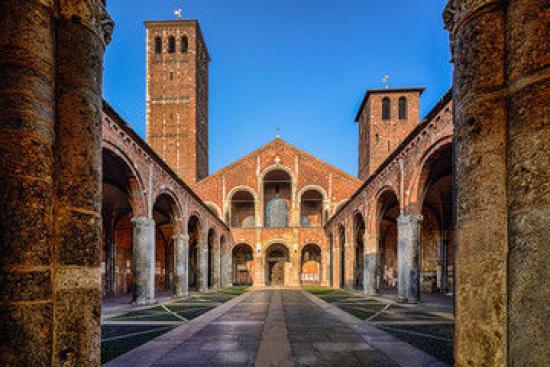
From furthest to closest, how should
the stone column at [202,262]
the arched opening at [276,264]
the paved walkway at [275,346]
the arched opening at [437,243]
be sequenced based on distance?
the arched opening at [276,264]
the stone column at [202,262]
the arched opening at [437,243]
the paved walkway at [275,346]

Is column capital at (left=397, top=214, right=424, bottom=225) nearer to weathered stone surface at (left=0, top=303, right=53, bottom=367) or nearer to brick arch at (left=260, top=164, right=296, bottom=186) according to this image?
weathered stone surface at (left=0, top=303, right=53, bottom=367)

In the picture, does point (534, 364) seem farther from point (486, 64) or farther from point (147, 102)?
point (147, 102)

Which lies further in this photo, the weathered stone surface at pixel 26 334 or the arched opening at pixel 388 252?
the arched opening at pixel 388 252

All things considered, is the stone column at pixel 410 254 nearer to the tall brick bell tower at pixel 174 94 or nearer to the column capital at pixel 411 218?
A: the column capital at pixel 411 218

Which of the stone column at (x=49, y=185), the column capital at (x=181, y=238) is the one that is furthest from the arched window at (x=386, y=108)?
the stone column at (x=49, y=185)

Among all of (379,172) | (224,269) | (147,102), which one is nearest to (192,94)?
(147,102)

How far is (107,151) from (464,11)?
10.00m

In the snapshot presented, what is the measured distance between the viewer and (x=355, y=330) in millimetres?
7480

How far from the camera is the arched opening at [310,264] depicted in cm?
3008

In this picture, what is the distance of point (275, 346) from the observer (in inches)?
236

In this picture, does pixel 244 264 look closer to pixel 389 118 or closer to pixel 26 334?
pixel 389 118

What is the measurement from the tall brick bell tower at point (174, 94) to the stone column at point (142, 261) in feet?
69.1

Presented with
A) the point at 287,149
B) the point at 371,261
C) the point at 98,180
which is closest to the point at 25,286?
the point at 98,180

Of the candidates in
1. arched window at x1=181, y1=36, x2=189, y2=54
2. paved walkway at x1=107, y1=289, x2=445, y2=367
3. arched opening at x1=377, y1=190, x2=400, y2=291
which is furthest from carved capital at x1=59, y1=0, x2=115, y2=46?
arched window at x1=181, y1=36, x2=189, y2=54
